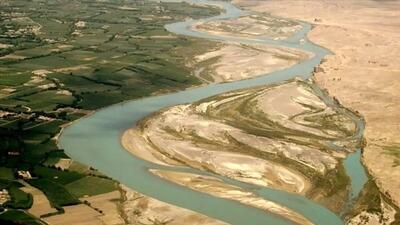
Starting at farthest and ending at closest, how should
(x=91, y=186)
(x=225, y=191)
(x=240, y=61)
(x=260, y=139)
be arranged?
(x=240, y=61) → (x=260, y=139) → (x=225, y=191) → (x=91, y=186)

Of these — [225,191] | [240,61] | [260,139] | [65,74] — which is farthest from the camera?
[240,61]

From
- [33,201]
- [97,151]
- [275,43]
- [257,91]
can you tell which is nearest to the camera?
[33,201]

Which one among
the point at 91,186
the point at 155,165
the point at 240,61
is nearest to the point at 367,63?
the point at 240,61

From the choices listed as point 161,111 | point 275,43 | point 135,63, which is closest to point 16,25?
point 135,63

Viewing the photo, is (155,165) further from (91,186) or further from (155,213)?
(155,213)

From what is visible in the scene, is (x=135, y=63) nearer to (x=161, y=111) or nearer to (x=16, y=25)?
(x=161, y=111)

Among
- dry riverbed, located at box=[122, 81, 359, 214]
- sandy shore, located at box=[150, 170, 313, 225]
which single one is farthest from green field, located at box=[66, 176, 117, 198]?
dry riverbed, located at box=[122, 81, 359, 214]

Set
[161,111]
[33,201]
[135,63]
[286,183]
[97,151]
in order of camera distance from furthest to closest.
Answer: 1. [135,63]
2. [161,111]
3. [97,151]
4. [286,183]
5. [33,201]

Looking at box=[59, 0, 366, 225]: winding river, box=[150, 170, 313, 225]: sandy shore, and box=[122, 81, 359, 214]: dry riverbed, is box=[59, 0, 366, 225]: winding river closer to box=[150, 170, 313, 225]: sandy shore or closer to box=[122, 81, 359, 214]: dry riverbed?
box=[150, 170, 313, 225]: sandy shore
